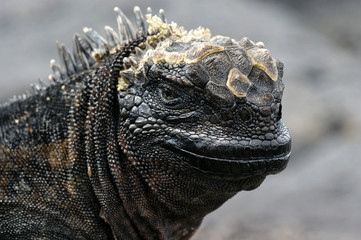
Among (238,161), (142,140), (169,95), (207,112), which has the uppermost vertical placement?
(169,95)

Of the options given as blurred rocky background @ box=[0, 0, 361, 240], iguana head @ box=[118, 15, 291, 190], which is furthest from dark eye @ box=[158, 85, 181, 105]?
blurred rocky background @ box=[0, 0, 361, 240]

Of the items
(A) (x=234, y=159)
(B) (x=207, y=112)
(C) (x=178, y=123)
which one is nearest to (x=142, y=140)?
(C) (x=178, y=123)

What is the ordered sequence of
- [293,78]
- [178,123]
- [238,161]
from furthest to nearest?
[293,78] → [178,123] → [238,161]

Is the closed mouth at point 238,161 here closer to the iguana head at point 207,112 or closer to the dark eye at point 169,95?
the iguana head at point 207,112

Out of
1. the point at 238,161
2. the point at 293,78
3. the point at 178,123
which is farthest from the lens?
the point at 293,78

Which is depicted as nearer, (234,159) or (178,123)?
(234,159)

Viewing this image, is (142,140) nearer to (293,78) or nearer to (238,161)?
(238,161)

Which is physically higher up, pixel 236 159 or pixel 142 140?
pixel 142 140
